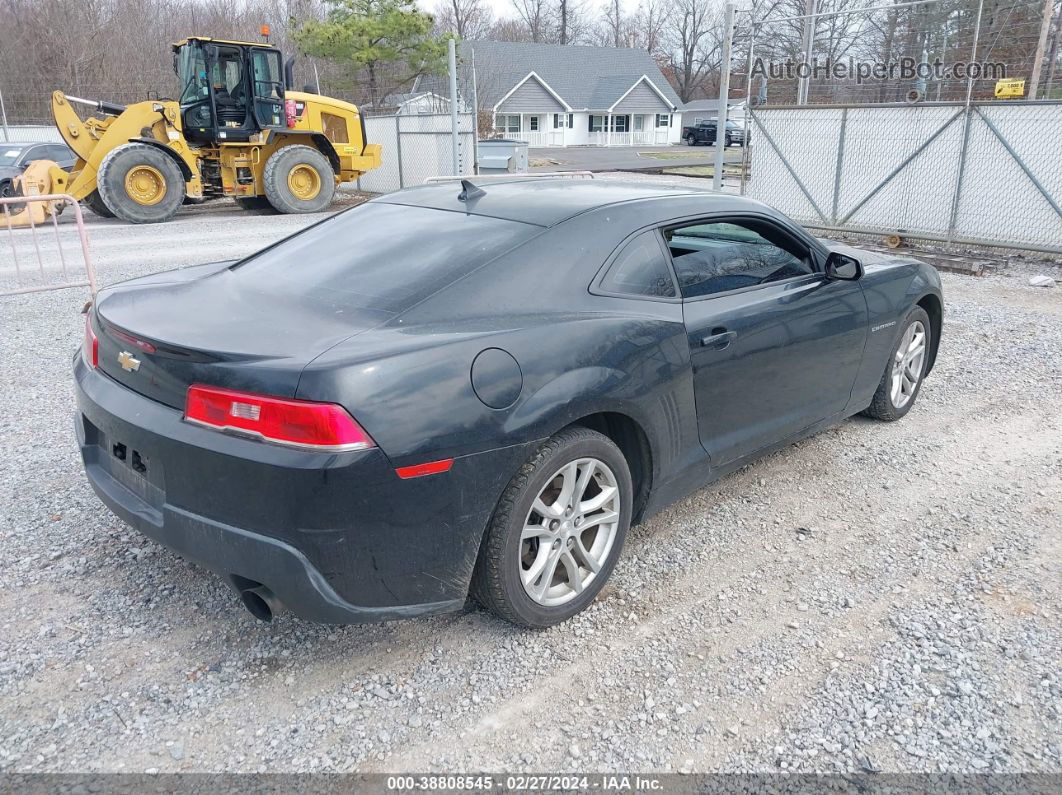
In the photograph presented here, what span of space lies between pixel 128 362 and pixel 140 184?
14.0 m

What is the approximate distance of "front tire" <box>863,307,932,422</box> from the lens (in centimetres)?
485

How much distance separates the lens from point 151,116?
49.5 ft

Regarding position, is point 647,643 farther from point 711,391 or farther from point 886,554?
point 886,554

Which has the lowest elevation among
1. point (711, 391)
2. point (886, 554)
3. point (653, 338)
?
point (886, 554)

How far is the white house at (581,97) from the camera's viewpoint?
56969mm

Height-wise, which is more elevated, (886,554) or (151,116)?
(151,116)

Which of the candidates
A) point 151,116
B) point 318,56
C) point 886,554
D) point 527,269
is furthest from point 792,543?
point 318,56

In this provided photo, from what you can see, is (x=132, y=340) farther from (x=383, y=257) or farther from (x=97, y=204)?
(x=97, y=204)

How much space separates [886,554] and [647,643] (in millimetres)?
1309

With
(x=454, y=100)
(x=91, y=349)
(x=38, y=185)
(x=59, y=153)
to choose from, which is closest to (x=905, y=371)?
(x=91, y=349)

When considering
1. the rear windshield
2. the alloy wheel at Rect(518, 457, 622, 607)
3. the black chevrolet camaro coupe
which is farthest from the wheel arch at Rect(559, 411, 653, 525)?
the rear windshield

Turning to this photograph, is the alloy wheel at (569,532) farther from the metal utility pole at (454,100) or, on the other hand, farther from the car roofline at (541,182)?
the metal utility pole at (454,100)

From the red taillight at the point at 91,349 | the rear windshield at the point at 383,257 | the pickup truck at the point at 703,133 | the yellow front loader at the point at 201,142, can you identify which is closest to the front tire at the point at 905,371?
the rear windshield at the point at 383,257

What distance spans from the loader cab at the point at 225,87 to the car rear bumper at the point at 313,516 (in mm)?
14162
